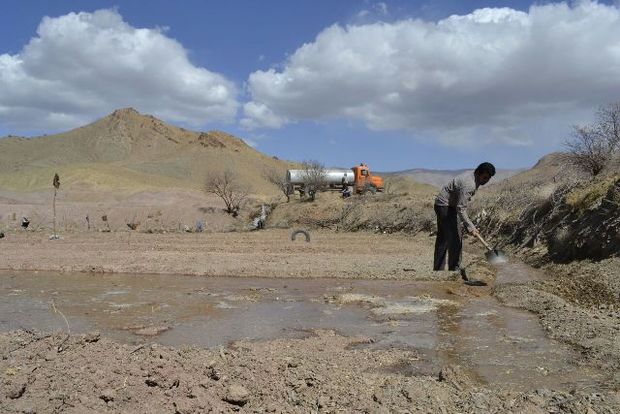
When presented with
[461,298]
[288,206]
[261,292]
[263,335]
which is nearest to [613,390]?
[263,335]

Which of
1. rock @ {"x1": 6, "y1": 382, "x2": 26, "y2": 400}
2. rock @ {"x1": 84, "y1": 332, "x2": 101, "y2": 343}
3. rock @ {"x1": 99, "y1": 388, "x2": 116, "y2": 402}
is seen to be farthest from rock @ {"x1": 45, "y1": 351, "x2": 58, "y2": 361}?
rock @ {"x1": 99, "y1": 388, "x2": 116, "y2": 402}

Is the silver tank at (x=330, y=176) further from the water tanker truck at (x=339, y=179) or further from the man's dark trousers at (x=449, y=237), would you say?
the man's dark trousers at (x=449, y=237)

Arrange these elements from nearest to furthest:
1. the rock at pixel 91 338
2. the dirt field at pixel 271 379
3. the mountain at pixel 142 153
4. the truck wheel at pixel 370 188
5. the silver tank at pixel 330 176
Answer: the dirt field at pixel 271 379 < the rock at pixel 91 338 < the silver tank at pixel 330 176 < the truck wheel at pixel 370 188 < the mountain at pixel 142 153

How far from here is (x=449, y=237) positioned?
9719mm

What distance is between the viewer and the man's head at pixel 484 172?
9086 mm

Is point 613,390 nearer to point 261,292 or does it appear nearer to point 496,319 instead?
point 496,319

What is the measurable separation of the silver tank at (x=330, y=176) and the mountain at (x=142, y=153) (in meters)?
37.1

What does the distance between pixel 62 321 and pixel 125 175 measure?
63.2 m

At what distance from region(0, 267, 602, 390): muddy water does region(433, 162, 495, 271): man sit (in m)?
0.98

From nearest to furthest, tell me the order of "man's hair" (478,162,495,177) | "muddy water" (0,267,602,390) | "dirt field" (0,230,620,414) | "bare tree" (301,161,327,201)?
"dirt field" (0,230,620,414) → "muddy water" (0,267,602,390) → "man's hair" (478,162,495,177) → "bare tree" (301,161,327,201)

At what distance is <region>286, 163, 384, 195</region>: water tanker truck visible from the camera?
3566 cm

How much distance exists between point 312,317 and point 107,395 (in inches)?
136

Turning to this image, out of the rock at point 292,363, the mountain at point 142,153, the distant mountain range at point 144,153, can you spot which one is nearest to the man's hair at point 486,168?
the rock at point 292,363

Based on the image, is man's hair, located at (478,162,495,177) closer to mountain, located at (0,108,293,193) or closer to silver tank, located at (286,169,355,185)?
silver tank, located at (286,169,355,185)
